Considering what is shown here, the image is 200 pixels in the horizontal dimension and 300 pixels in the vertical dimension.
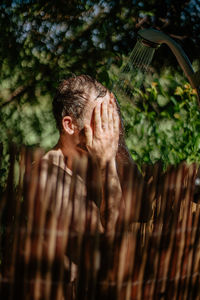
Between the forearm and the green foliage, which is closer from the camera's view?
the forearm

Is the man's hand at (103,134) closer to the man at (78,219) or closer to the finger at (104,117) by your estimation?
the finger at (104,117)

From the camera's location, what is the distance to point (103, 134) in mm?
2141

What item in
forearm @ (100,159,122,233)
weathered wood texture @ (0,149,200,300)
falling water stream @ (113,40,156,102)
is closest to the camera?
weathered wood texture @ (0,149,200,300)

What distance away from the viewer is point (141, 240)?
6.11 feet

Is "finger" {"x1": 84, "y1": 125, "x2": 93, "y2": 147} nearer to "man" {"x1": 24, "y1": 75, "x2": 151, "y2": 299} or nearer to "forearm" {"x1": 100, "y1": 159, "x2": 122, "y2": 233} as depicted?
"man" {"x1": 24, "y1": 75, "x2": 151, "y2": 299}

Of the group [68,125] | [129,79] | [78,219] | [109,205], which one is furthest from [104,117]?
[129,79]

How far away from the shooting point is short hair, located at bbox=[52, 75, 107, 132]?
2.30m

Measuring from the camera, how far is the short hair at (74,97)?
7.56 ft

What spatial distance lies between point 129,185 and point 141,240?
0.37 metres

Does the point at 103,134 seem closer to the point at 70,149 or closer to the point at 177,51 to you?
the point at 70,149

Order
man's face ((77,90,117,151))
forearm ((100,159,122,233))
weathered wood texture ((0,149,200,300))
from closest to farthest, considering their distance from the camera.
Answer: weathered wood texture ((0,149,200,300)) < forearm ((100,159,122,233)) < man's face ((77,90,117,151))

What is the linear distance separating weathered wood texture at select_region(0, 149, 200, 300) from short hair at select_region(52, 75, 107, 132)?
2.20 feet

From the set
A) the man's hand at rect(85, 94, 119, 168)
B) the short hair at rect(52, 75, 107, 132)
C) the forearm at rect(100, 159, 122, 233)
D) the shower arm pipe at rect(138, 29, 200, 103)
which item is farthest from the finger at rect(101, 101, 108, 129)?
the shower arm pipe at rect(138, 29, 200, 103)

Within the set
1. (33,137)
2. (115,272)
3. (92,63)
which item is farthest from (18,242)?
(92,63)
